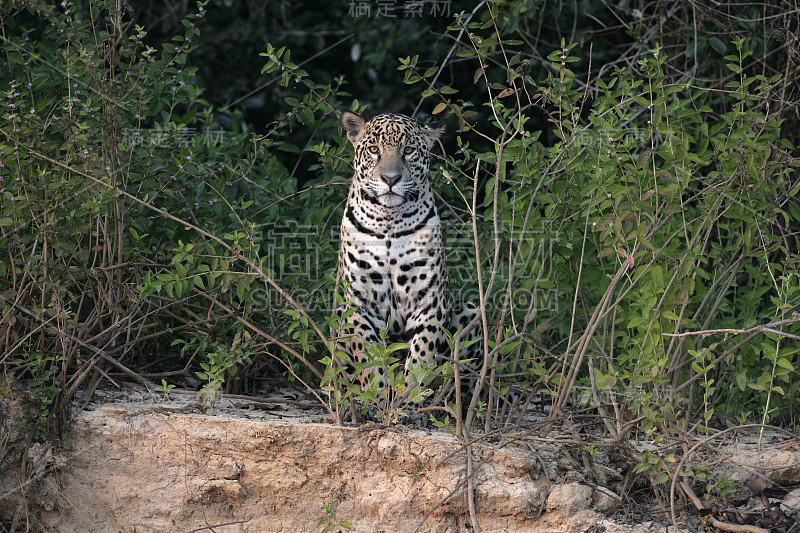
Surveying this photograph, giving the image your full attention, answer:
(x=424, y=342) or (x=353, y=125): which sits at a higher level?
(x=353, y=125)

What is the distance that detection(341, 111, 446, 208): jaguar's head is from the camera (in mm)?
5020

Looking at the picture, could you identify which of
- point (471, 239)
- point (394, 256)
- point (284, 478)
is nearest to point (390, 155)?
point (394, 256)

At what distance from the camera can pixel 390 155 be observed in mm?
5055

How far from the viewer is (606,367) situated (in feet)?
16.3

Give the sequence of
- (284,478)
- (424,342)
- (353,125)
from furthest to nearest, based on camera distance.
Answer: (353,125)
(424,342)
(284,478)

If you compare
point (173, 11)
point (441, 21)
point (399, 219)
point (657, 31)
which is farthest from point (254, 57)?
point (399, 219)

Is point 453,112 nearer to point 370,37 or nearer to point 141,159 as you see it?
→ point 141,159

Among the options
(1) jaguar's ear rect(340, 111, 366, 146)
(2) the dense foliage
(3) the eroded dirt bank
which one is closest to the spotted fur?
(1) jaguar's ear rect(340, 111, 366, 146)

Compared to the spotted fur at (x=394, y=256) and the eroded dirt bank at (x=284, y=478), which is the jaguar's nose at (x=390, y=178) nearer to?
the spotted fur at (x=394, y=256)

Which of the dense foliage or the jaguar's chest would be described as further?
the jaguar's chest

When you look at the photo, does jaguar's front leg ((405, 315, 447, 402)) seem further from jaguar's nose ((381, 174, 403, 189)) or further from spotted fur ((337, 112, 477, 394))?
jaguar's nose ((381, 174, 403, 189))

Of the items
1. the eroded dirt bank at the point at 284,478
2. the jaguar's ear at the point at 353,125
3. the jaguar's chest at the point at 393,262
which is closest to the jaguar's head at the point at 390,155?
the jaguar's ear at the point at 353,125

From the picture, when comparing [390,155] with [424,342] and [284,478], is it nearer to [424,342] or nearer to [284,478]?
[424,342]

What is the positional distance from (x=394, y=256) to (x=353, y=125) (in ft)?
2.82
